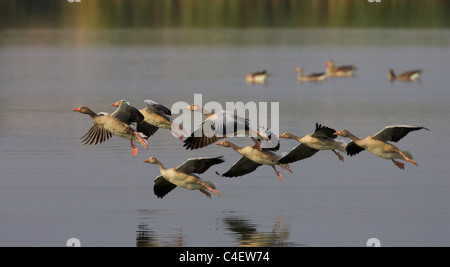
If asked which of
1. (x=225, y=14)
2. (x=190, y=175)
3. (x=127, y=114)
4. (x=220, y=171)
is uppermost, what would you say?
(x=127, y=114)

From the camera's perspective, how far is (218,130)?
54.1ft

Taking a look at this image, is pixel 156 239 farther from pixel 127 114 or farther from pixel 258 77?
pixel 258 77

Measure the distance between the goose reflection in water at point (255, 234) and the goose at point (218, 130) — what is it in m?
1.28

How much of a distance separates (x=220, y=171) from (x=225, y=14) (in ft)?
214

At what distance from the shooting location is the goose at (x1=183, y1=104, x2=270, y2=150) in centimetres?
1647

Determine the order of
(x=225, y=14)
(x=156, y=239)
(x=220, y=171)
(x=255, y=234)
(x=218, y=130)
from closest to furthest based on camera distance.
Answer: (x=156, y=239), (x=255, y=234), (x=218, y=130), (x=220, y=171), (x=225, y=14)

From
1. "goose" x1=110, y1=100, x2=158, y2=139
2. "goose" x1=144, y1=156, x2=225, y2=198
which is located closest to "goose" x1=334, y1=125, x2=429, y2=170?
"goose" x1=144, y1=156, x2=225, y2=198

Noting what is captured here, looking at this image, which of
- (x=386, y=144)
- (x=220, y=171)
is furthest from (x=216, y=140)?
(x=220, y=171)

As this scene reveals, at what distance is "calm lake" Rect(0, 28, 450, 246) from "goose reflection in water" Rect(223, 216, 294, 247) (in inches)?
1.2

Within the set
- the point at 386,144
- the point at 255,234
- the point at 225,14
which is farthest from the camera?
the point at 225,14

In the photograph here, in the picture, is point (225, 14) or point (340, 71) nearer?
point (340, 71)

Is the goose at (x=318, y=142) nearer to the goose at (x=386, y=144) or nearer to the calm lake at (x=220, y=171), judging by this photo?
the goose at (x=386, y=144)

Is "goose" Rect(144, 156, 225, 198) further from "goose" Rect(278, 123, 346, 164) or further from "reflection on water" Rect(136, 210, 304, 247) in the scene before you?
"goose" Rect(278, 123, 346, 164)
